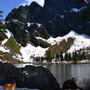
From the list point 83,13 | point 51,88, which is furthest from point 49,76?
point 83,13

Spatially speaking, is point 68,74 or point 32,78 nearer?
point 32,78

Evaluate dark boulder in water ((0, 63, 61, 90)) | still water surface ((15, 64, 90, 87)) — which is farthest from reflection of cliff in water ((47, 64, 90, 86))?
dark boulder in water ((0, 63, 61, 90))

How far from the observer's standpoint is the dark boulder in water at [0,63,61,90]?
78.8ft

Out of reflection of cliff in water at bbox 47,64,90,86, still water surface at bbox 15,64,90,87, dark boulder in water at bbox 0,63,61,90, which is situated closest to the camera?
dark boulder in water at bbox 0,63,61,90

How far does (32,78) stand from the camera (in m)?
24.4

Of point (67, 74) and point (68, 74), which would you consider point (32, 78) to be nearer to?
point (67, 74)

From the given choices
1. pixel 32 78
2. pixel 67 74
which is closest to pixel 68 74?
pixel 67 74

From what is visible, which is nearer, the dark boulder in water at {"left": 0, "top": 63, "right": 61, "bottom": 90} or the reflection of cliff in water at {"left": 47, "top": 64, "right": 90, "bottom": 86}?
the dark boulder in water at {"left": 0, "top": 63, "right": 61, "bottom": 90}

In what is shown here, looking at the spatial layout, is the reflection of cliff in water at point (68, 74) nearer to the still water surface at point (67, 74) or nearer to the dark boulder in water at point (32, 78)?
the still water surface at point (67, 74)

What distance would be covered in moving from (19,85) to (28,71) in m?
1.91

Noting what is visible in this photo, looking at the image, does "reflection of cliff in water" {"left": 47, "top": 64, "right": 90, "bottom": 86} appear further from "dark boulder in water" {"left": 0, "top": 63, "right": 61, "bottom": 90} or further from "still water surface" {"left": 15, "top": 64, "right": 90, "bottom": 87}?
"dark boulder in water" {"left": 0, "top": 63, "right": 61, "bottom": 90}

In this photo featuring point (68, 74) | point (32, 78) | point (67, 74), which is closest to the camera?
point (32, 78)

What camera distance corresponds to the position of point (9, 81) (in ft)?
84.1

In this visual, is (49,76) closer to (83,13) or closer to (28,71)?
(28,71)
